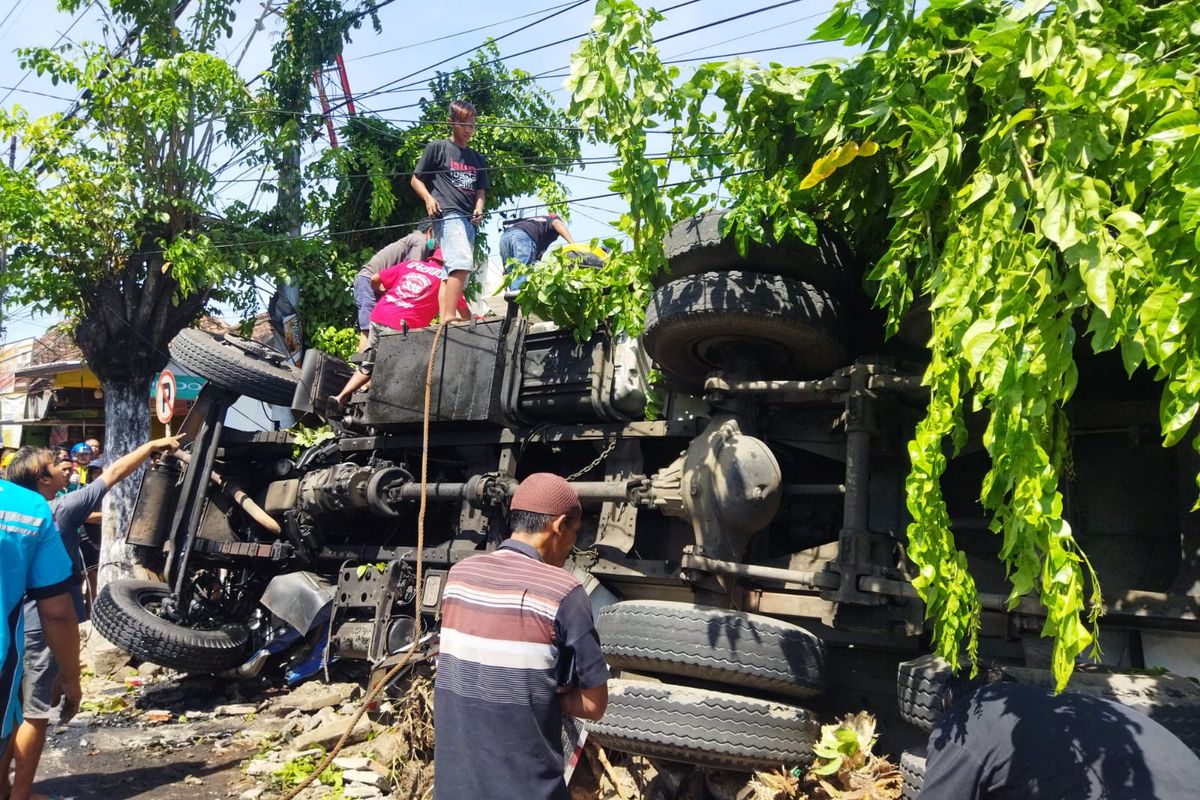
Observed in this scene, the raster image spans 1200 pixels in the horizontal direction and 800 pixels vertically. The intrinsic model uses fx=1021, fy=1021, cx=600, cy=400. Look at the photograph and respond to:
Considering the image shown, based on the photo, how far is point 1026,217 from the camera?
2.66m

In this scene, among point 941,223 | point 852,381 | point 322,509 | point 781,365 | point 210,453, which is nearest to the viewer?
point 941,223

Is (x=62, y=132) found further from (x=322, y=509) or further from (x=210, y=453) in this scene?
(x=322, y=509)

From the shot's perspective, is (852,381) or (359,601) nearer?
(852,381)

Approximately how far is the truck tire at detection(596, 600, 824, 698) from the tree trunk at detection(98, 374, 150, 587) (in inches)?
375

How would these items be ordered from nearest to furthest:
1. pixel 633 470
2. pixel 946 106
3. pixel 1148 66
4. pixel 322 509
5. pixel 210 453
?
1. pixel 1148 66
2. pixel 946 106
3. pixel 633 470
4. pixel 322 509
5. pixel 210 453

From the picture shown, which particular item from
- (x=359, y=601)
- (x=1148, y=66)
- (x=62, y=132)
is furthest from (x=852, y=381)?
(x=62, y=132)

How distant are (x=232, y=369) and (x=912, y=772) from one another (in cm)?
625

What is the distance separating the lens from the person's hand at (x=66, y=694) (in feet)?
15.5

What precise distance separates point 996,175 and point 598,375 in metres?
3.22

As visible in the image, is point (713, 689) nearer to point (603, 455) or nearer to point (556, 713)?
point (556, 713)

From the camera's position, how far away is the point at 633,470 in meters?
5.59

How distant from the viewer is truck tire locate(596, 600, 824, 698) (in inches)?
158

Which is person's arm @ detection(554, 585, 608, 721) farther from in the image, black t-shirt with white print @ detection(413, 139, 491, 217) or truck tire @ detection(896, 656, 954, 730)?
black t-shirt with white print @ detection(413, 139, 491, 217)

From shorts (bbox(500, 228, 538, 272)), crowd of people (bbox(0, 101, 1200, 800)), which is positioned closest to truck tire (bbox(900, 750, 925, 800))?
crowd of people (bbox(0, 101, 1200, 800))
